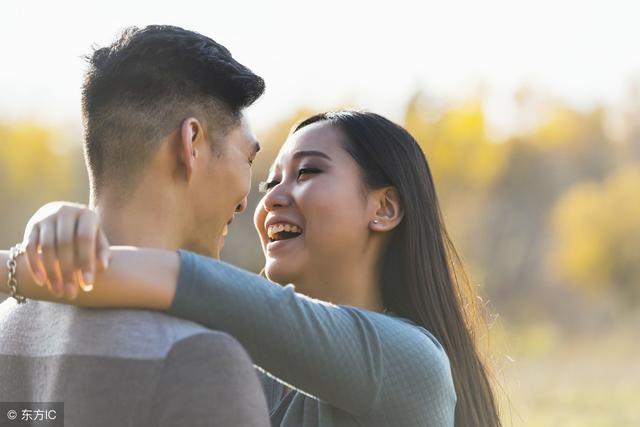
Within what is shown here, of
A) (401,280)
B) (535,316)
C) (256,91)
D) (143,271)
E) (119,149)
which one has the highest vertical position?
(256,91)

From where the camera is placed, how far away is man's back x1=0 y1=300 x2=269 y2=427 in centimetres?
177

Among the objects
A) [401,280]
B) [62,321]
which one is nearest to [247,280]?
[62,321]

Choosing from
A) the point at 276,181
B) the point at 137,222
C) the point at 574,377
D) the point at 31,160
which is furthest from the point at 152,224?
the point at 31,160

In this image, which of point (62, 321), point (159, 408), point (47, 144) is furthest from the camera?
point (47, 144)

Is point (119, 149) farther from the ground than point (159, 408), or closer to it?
farther from the ground

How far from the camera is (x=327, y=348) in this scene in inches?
82.7

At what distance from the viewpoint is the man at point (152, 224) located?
1.78 meters

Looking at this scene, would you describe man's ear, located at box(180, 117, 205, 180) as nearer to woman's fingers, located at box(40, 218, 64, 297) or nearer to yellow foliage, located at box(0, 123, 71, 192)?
woman's fingers, located at box(40, 218, 64, 297)

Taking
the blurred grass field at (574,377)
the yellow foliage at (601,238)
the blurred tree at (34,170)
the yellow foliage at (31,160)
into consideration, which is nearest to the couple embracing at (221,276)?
the blurred grass field at (574,377)

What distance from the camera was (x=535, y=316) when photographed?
33.5 meters

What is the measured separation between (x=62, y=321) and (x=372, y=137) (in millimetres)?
1220

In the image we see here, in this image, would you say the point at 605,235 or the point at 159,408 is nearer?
the point at 159,408

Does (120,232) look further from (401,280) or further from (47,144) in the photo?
(47,144)

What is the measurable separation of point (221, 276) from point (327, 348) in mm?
286
